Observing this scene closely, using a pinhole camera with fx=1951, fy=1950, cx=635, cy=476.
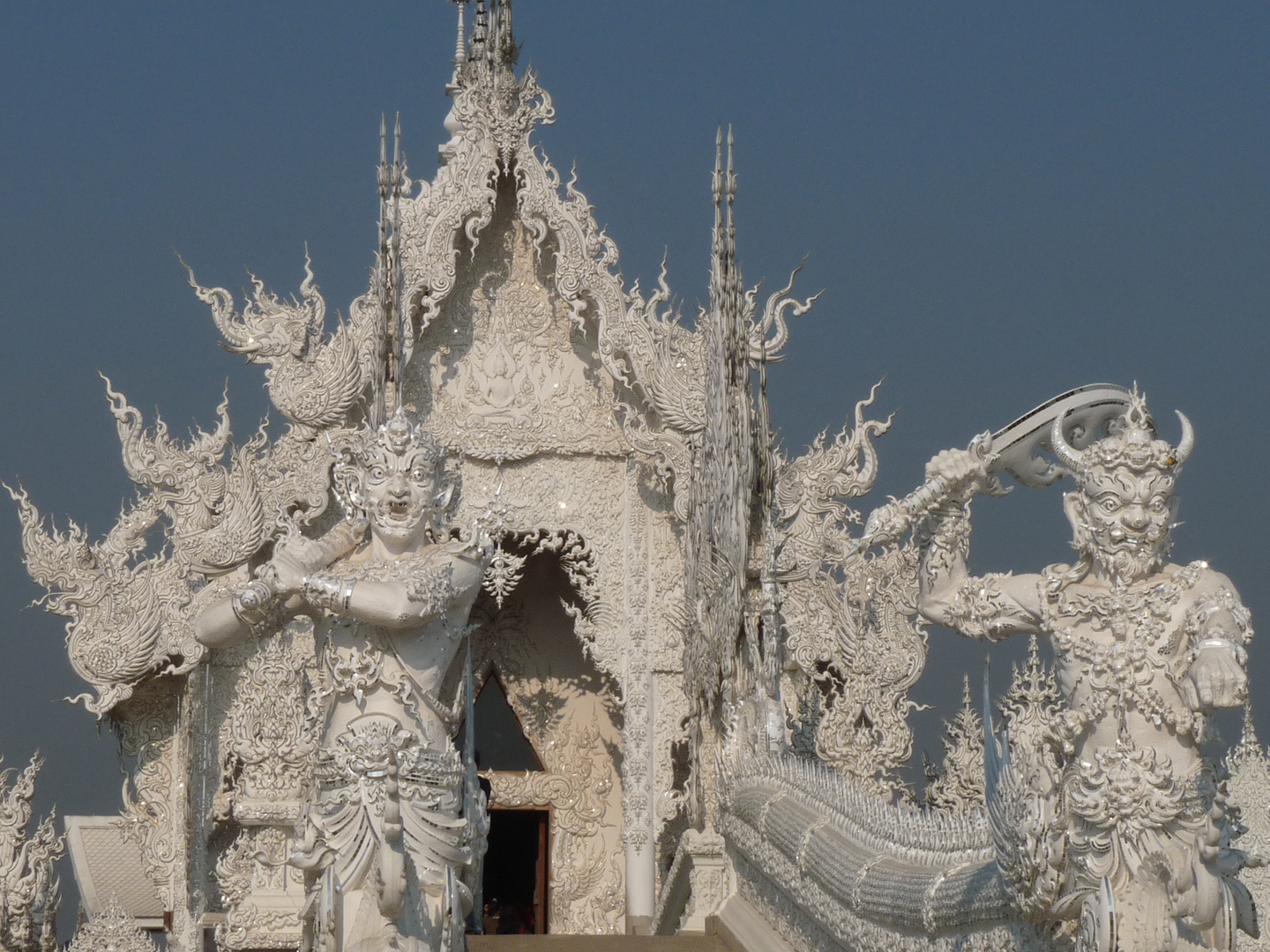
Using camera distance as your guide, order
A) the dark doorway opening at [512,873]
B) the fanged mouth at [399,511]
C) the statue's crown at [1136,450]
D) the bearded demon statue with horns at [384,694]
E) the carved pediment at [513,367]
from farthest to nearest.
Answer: the dark doorway opening at [512,873]
the carved pediment at [513,367]
the fanged mouth at [399,511]
the bearded demon statue with horns at [384,694]
the statue's crown at [1136,450]

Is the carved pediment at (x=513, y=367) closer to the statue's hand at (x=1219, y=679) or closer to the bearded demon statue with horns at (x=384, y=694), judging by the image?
the bearded demon statue with horns at (x=384, y=694)

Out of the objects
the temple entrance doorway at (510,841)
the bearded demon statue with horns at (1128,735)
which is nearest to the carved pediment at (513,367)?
the temple entrance doorway at (510,841)

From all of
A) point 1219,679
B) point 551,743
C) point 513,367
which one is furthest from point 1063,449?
point 551,743

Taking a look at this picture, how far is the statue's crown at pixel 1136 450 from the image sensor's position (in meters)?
4.45

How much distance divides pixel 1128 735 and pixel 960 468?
101 cm

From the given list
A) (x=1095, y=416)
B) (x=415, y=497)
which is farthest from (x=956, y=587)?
(x=415, y=497)

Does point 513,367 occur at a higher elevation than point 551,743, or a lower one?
higher

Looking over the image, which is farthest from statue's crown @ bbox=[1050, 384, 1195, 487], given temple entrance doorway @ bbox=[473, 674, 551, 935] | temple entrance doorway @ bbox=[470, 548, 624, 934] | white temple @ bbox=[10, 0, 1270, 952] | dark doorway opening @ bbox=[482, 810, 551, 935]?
dark doorway opening @ bbox=[482, 810, 551, 935]

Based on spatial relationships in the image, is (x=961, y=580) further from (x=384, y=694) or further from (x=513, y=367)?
(x=513, y=367)

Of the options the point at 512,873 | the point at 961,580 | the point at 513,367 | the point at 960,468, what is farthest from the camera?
the point at 512,873

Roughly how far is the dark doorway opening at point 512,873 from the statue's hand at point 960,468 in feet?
22.2

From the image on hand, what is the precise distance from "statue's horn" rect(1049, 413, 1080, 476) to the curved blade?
52 millimetres

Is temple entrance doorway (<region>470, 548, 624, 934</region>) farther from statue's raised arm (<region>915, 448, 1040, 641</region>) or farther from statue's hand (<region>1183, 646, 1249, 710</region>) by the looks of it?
statue's hand (<region>1183, 646, 1249, 710</region>)

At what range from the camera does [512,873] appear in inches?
469
